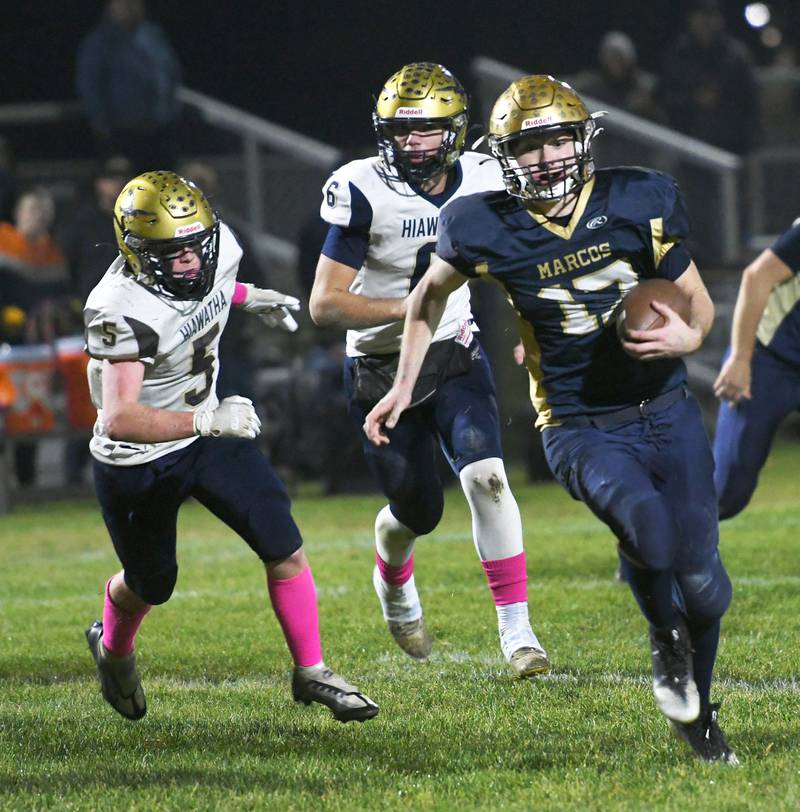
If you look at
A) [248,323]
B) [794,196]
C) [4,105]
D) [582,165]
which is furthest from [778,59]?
[582,165]

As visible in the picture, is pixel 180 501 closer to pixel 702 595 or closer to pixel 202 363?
pixel 202 363

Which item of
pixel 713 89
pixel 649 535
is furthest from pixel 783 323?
pixel 713 89

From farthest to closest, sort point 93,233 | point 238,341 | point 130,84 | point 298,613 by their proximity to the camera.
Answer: point 130,84 → point 93,233 → point 238,341 → point 298,613

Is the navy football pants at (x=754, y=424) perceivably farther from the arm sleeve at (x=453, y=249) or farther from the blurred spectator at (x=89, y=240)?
the blurred spectator at (x=89, y=240)

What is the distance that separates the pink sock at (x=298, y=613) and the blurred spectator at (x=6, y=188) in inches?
295

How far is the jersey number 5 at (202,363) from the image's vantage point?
4387 millimetres

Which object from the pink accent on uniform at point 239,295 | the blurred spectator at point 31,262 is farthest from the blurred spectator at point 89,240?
the pink accent on uniform at point 239,295

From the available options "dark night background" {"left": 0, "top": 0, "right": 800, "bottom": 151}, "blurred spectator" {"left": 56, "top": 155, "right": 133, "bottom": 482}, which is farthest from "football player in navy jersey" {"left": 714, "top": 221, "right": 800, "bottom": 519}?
"dark night background" {"left": 0, "top": 0, "right": 800, "bottom": 151}

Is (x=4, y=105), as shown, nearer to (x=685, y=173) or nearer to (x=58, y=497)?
(x=58, y=497)

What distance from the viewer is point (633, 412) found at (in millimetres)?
3842

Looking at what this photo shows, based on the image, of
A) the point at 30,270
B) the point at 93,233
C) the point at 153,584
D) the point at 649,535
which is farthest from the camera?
the point at 30,270

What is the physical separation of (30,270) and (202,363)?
6712mm

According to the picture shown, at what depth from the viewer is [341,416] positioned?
33.5 ft

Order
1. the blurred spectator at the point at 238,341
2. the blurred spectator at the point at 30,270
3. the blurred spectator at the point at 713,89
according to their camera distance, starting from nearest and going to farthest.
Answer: the blurred spectator at the point at 238,341
the blurred spectator at the point at 30,270
the blurred spectator at the point at 713,89
